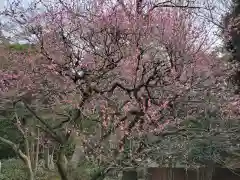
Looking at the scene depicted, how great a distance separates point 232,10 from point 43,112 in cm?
443

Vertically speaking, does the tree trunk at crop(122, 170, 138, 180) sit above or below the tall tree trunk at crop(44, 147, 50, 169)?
below

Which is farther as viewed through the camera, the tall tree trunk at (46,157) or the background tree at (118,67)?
the tall tree trunk at (46,157)

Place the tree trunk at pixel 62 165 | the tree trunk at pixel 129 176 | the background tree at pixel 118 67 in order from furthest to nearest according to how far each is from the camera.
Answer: the tree trunk at pixel 129 176
the tree trunk at pixel 62 165
the background tree at pixel 118 67

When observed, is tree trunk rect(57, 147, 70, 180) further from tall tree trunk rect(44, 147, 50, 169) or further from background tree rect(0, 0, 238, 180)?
tall tree trunk rect(44, 147, 50, 169)

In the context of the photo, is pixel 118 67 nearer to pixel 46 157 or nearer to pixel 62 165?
pixel 62 165

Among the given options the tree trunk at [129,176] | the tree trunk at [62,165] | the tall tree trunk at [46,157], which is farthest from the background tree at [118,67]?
the tall tree trunk at [46,157]

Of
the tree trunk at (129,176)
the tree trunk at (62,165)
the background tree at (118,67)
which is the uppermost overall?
the background tree at (118,67)

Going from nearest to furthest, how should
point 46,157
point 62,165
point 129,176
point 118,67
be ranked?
1. point 118,67
2. point 62,165
3. point 129,176
4. point 46,157

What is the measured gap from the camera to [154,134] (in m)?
5.54

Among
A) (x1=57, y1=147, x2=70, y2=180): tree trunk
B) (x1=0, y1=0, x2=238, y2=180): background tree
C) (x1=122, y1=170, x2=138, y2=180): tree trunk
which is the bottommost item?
(x1=122, y1=170, x2=138, y2=180): tree trunk

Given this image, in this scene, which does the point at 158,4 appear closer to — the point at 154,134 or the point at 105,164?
the point at 154,134

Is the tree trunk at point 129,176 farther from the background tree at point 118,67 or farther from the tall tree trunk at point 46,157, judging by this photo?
the background tree at point 118,67

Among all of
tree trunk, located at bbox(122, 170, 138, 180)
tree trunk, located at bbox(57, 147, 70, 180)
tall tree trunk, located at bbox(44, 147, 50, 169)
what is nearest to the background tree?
tree trunk, located at bbox(57, 147, 70, 180)

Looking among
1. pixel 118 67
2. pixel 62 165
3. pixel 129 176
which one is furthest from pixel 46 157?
pixel 118 67
